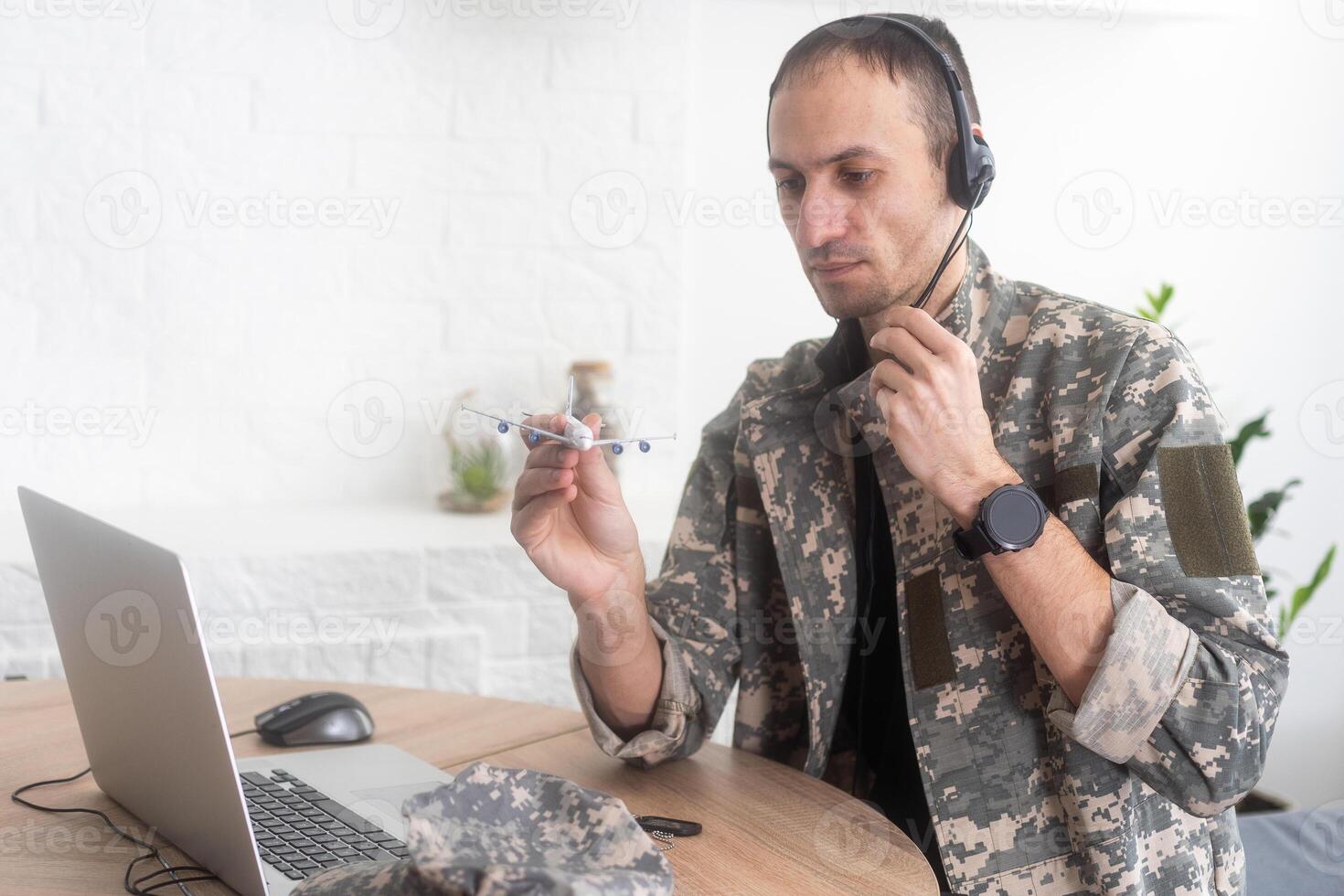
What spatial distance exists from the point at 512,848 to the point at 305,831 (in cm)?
33

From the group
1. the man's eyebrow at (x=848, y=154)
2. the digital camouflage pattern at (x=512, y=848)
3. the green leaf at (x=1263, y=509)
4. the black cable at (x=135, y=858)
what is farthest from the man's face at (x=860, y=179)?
the green leaf at (x=1263, y=509)

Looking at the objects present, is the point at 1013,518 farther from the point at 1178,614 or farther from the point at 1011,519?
the point at 1178,614

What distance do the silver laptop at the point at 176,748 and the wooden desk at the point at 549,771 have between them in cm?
5

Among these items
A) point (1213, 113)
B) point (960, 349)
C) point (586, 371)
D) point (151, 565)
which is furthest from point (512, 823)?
point (1213, 113)

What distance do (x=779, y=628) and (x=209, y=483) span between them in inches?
54.0

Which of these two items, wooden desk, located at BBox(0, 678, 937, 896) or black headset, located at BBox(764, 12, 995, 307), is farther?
black headset, located at BBox(764, 12, 995, 307)

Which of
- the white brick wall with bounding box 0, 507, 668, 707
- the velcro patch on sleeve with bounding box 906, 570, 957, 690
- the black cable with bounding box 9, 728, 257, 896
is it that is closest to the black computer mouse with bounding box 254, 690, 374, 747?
the black cable with bounding box 9, 728, 257, 896

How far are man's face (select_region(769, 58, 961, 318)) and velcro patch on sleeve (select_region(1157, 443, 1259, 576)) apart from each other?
346mm

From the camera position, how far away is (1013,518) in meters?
1.07

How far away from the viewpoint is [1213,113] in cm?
262

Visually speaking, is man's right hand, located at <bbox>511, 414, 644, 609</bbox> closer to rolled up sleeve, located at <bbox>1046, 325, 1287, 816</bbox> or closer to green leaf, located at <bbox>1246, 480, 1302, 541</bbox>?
rolled up sleeve, located at <bbox>1046, 325, 1287, 816</bbox>

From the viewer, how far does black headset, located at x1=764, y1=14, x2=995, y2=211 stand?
1.25 m

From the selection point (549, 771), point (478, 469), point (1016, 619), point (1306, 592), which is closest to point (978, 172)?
point (1016, 619)

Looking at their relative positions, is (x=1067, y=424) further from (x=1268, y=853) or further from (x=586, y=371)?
(x=586, y=371)
